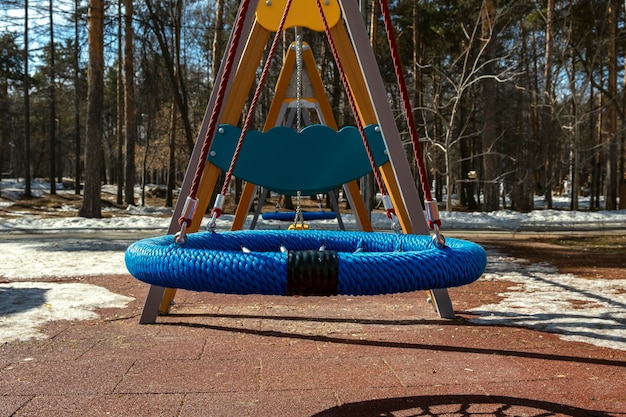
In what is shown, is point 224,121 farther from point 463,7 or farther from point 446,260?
point 463,7

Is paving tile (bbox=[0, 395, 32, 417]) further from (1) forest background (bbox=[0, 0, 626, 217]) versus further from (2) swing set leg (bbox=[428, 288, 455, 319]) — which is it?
(1) forest background (bbox=[0, 0, 626, 217])

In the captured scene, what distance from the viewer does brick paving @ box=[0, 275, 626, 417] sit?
9.27ft

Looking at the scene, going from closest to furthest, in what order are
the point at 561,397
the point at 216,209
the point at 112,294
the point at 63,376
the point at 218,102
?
the point at 218,102 → the point at 561,397 → the point at 63,376 → the point at 216,209 → the point at 112,294

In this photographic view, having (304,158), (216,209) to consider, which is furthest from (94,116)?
(216,209)

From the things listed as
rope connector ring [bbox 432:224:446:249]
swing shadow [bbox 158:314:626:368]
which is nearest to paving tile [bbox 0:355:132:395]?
swing shadow [bbox 158:314:626:368]

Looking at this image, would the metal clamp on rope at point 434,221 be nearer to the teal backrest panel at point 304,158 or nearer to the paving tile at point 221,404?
the paving tile at point 221,404

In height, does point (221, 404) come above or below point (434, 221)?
below

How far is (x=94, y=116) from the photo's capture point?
16734 mm

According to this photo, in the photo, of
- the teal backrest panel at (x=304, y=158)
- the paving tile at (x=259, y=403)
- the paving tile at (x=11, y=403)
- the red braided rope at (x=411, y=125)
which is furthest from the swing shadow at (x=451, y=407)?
the teal backrest panel at (x=304, y=158)

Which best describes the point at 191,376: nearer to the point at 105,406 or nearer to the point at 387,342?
the point at 105,406

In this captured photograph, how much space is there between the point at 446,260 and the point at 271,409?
1.18 m

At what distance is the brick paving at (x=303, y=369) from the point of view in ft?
9.27

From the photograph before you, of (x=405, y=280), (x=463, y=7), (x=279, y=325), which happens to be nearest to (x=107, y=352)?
(x=279, y=325)

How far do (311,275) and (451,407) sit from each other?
4.05 ft
